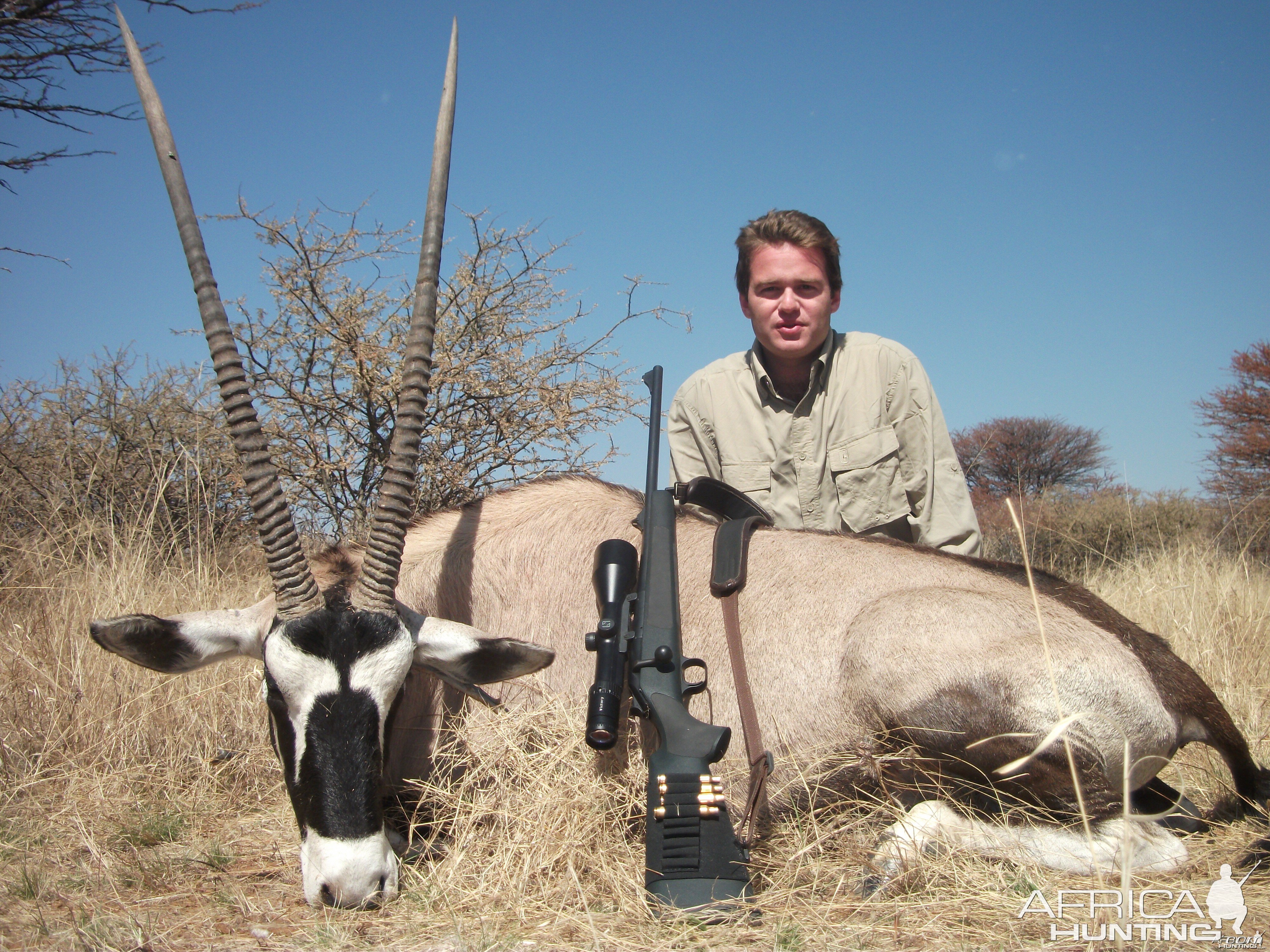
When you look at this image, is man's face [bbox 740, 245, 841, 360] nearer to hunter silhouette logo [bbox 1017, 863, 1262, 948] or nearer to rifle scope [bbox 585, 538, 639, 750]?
rifle scope [bbox 585, 538, 639, 750]

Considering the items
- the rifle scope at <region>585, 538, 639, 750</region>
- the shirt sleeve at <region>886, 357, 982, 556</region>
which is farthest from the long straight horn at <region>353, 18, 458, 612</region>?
the shirt sleeve at <region>886, 357, 982, 556</region>

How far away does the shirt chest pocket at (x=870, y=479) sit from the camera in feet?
14.4

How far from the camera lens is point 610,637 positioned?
2.87 m

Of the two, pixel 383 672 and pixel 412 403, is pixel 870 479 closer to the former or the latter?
pixel 412 403

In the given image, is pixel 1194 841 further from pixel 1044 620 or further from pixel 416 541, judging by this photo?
pixel 416 541

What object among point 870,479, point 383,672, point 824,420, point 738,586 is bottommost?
point 383,672

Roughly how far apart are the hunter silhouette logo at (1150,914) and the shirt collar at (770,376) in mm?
2607

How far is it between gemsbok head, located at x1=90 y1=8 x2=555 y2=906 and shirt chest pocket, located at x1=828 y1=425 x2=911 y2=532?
205cm

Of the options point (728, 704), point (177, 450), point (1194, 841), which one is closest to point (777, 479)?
point (728, 704)

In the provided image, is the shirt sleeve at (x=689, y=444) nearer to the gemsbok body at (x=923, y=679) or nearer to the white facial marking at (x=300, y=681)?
the gemsbok body at (x=923, y=679)

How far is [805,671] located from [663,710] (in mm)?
635

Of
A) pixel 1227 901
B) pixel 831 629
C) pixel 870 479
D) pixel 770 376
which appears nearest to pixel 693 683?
pixel 831 629

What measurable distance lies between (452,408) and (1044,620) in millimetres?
5072

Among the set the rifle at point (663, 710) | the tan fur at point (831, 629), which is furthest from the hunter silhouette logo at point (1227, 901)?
the rifle at point (663, 710)
